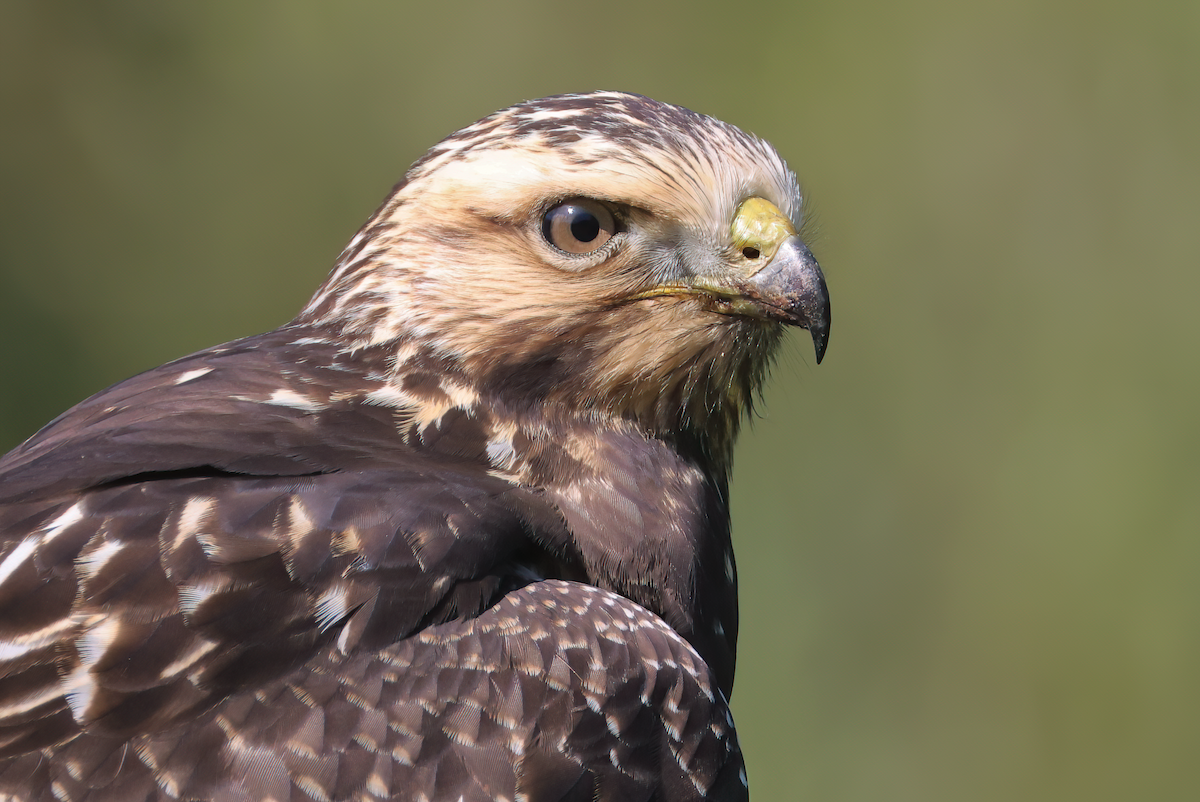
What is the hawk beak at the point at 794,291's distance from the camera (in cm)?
236

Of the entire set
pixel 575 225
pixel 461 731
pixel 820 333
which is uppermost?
pixel 575 225

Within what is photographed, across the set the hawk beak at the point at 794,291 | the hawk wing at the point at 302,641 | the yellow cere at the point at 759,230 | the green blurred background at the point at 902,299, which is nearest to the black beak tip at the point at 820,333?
the hawk beak at the point at 794,291

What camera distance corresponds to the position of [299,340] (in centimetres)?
244

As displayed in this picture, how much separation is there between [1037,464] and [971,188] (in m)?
1.18

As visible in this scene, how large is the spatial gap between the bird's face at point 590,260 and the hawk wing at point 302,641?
0.34 meters

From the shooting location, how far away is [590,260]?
2.32 metres

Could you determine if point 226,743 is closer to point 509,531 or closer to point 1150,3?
point 509,531

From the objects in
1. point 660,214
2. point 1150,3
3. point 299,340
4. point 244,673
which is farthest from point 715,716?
point 1150,3

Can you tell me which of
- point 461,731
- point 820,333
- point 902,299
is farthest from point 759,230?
point 902,299

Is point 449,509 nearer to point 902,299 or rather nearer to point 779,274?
point 779,274

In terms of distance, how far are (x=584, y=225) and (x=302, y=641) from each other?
93 centimetres

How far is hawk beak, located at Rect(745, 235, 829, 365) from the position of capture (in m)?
2.36

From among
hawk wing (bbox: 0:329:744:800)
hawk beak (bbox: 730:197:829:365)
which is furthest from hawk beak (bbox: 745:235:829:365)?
hawk wing (bbox: 0:329:744:800)

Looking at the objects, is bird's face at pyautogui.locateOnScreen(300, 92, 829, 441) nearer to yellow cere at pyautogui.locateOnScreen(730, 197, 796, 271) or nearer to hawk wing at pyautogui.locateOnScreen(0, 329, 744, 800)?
yellow cere at pyautogui.locateOnScreen(730, 197, 796, 271)
